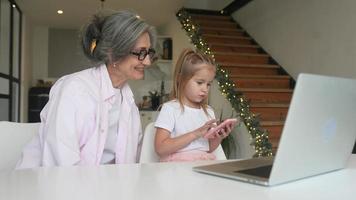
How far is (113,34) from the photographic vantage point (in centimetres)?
135

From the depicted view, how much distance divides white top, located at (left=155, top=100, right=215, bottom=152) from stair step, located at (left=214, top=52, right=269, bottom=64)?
9.84ft

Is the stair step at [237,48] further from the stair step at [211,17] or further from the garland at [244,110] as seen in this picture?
the stair step at [211,17]

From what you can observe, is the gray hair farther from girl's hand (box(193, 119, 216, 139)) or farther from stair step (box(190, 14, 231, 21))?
stair step (box(190, 14, 231, 21))

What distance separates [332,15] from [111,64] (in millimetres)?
3294

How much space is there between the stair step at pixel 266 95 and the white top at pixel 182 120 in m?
2.36

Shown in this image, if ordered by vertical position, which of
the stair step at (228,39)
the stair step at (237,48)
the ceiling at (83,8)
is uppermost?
the ceiling at (83,8)

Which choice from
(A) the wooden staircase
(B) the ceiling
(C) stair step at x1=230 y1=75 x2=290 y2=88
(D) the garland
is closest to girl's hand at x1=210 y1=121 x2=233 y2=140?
(D) the garland

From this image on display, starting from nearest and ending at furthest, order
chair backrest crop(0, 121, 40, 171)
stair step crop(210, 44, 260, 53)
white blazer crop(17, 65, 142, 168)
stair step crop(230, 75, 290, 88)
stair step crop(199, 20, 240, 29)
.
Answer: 1. white blazer crop(17, 65, 142, 168)
2. chair backrest crop(0, 121, 40, 171)
3. stair step crop(230, 75, 290, 88)
4. stair step crop(210, 44, 260, 53)
5. stair step crop(199, 20, 240, 29)

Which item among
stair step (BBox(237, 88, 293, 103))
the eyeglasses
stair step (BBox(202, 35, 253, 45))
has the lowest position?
stair step (BBox(237, 88, 293, 103))

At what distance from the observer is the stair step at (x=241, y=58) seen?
4755 mm

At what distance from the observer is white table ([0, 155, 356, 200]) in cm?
72

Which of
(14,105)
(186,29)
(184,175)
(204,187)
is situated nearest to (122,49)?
(184,175)

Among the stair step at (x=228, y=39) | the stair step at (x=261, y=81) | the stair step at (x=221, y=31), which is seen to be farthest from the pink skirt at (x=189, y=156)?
the stair step at (x=221, y=31)

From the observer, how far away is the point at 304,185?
0.84 m
